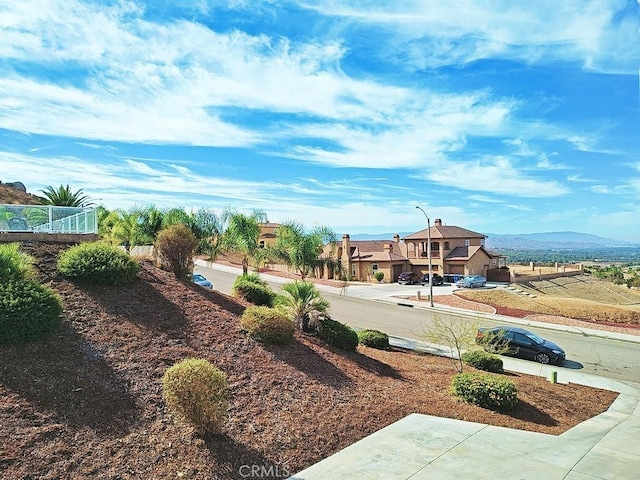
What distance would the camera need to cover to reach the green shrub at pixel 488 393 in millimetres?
10250

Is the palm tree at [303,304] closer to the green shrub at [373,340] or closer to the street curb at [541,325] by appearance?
the green shrub at [373,340]

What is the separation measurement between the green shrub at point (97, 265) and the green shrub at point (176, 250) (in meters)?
1.90

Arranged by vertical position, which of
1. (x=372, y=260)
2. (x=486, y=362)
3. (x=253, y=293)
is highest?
(x=372, y=260)

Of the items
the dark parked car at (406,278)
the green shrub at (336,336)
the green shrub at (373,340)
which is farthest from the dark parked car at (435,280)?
the green shrub at (336,336)

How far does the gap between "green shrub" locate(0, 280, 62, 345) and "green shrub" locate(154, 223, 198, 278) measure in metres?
4.54

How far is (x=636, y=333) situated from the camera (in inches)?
952

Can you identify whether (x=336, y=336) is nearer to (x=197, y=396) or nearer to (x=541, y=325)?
(x=197, y=396)

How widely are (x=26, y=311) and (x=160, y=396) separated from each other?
3.23 meters

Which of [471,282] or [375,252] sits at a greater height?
[375,252]

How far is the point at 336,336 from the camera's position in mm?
13055

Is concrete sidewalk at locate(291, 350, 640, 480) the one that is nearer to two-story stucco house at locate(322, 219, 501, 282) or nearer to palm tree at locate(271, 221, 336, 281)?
palm tree at locate(271, 221, 336, 281)

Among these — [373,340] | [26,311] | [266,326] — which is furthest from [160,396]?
[373,340]

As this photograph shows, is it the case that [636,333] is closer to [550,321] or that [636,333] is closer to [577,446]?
[550,321]

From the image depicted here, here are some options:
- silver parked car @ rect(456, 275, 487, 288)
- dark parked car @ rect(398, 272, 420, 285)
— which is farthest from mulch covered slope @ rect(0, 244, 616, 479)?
dark parked car @ rect(398, 272, 420, 285)
